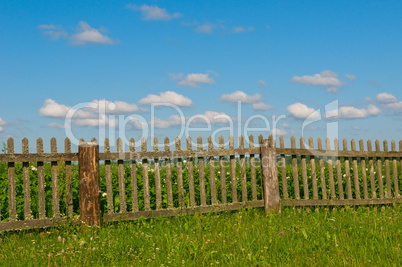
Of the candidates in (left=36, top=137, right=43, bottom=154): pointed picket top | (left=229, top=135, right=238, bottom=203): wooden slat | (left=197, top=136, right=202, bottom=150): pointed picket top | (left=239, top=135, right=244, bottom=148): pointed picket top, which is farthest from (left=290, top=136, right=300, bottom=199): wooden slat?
(left=36, top=137, right=43, bottom=154): pointed picket top

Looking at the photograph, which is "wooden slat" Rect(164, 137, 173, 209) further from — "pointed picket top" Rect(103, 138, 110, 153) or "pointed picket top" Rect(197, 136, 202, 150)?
"pointed picket top" Rect(103, 138, 110, 153)

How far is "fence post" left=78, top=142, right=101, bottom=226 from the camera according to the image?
714cm

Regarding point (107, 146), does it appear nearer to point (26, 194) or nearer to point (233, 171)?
point (26, 194)

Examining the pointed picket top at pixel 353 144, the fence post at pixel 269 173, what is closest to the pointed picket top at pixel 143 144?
the fence post at pixel 269 173

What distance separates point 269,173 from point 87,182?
363 cm

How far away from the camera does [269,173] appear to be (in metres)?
8.34

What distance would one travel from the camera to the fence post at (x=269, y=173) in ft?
27.3

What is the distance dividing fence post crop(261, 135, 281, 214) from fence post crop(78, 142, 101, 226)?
3.39 m

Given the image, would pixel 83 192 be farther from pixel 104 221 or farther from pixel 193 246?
pixel 193 246

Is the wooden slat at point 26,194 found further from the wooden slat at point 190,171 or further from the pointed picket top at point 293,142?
the pointed picket top at point 293,142

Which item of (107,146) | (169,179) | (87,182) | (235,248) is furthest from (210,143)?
(235,248)

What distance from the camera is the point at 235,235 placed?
5.88 meters

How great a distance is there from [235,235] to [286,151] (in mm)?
3387

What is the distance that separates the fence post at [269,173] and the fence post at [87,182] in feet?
11.1
